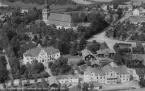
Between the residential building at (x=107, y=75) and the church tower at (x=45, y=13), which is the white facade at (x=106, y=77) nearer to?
the residential building at (x=107, y=75)

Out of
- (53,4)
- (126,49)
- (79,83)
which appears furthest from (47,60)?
(53,4)

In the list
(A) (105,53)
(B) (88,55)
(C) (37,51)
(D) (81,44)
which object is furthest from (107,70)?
(D) (81,44)

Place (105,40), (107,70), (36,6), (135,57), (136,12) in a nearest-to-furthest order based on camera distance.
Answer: (107,70)
(135,57)
(105,40)
(136,12)
(36,6)

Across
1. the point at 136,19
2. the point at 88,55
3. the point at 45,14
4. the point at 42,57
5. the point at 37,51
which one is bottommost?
the point at 42,57

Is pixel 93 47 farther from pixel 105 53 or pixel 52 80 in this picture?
pixel 52 80

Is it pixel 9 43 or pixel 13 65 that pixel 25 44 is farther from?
pixel 13 65

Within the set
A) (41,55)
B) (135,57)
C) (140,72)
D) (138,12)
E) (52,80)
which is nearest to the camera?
(52,80)
